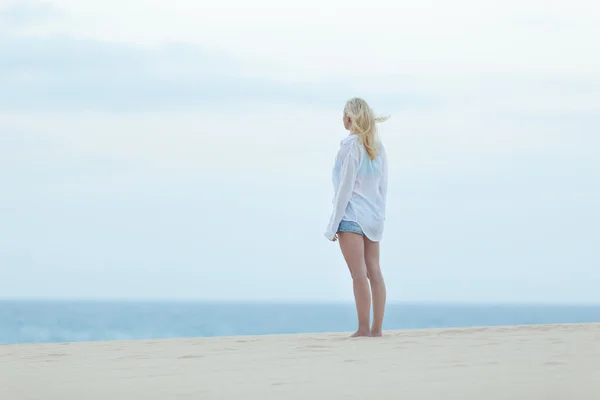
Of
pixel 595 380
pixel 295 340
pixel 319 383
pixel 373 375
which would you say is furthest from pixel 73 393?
pixel 295 340

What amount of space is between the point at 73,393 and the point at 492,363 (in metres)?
2.05

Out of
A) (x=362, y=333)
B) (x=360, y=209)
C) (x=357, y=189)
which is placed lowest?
(x=362, y=333)

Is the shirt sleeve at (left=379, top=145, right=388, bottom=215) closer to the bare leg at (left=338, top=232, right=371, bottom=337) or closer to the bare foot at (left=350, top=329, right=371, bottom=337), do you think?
the bare leg at (left=338, top=232, right=371, bottom=337)

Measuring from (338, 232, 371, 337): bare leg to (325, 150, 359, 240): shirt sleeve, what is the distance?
0.14 m

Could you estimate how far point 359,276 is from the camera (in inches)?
270

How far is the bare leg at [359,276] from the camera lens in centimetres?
686

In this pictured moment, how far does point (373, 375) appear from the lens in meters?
4.50

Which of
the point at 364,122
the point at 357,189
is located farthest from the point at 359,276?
the point at 364,122

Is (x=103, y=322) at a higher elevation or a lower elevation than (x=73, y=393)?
higher

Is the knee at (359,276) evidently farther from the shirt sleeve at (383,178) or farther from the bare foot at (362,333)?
the shirt sleeve at (383,178)

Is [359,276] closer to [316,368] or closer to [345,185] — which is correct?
[345,185]

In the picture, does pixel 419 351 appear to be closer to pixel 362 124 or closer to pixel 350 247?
pixel 350 247

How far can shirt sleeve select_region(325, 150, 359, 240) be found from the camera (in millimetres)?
6844

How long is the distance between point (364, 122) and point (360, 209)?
0.62 metres
